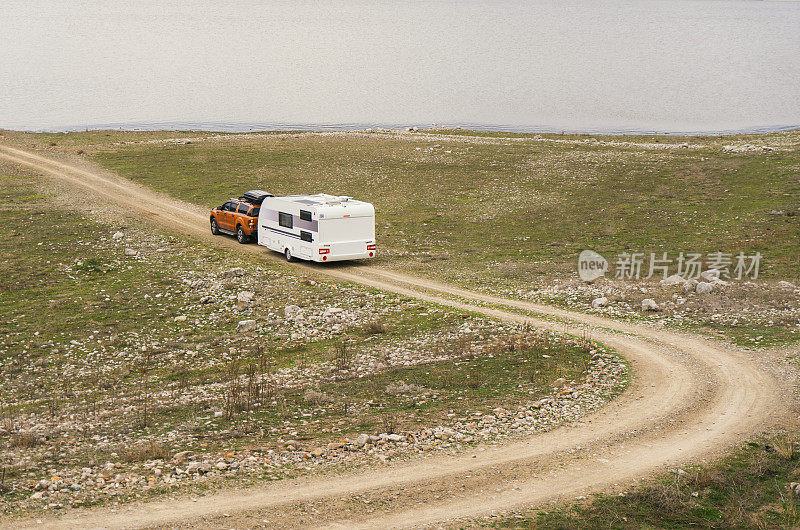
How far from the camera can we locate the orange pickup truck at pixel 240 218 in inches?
1704

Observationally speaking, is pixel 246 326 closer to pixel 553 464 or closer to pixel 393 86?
pixel 553 464

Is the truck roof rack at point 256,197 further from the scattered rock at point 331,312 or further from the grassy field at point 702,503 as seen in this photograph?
the grassy field at point 702,503

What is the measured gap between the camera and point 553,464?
17.5m

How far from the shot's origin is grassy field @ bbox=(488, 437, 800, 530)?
1502cm

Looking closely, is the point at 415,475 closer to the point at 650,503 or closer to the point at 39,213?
the point at 650,503

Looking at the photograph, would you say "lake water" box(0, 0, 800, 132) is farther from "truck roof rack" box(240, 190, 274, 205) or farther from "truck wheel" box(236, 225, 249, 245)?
"truck wheel" box(236, 225, 249, 245)

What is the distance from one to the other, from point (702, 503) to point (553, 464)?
10.6ft

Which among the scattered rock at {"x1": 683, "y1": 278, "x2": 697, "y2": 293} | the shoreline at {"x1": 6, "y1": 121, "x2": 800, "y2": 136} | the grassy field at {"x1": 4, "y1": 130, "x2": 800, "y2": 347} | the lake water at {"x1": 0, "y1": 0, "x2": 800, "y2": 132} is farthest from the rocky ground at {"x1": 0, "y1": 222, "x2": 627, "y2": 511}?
the lake water at {"x1": 0, "y1": 0, "x2": 800, "y2": 132}

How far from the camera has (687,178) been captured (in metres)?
52.0

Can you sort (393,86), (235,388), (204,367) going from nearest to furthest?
(235,388), (204,367), (393,86)

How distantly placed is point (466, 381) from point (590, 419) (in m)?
4.41

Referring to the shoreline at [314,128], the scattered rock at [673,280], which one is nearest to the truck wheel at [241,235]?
the scattered rock at [673,280]

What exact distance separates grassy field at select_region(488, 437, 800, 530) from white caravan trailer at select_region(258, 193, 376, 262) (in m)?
23.8

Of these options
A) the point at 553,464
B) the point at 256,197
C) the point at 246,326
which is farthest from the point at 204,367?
the point at 256,197
